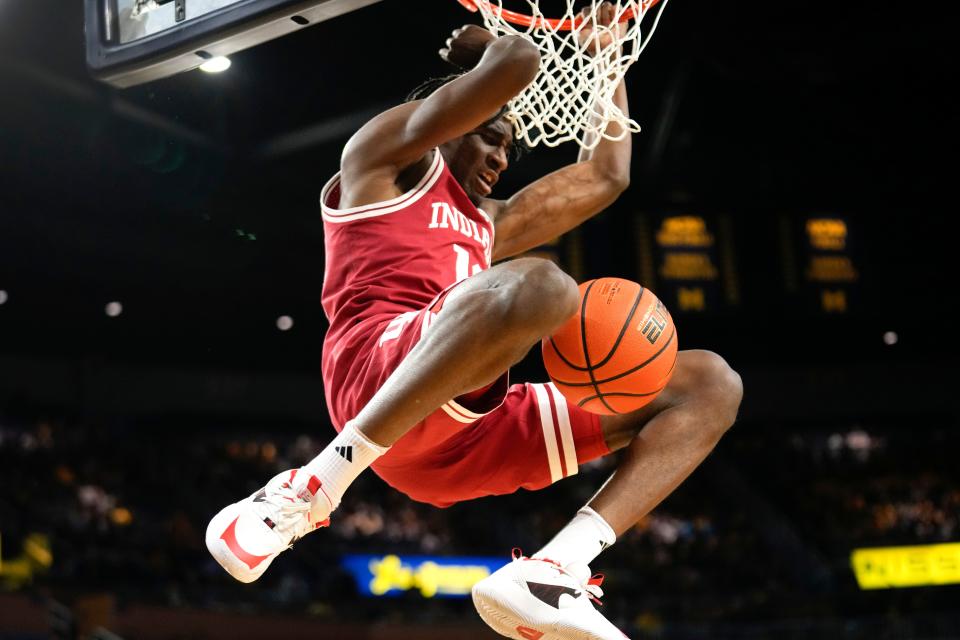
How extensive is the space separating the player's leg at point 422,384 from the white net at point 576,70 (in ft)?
4.37

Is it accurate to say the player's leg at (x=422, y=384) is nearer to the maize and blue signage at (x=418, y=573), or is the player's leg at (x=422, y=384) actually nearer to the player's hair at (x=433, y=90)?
the player's hair at (x=433, y=90)

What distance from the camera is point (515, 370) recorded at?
15.2 metres

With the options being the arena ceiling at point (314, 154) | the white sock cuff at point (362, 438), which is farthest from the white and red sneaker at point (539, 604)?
the arena ceiling at point (314, 154)

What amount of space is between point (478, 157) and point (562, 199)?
520 millimetres

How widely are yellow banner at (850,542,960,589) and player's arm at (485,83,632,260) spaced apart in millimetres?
11128

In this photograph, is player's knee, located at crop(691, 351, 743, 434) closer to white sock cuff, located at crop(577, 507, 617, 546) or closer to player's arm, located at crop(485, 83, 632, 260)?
white sock cuff, located at crop(577, 507, 617, 546)

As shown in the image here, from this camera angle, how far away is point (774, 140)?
45.5 ft

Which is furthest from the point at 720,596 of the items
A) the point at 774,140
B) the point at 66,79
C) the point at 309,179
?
the point at 66,79

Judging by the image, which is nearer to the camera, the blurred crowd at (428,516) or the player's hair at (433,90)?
the player's hair at (433,90)

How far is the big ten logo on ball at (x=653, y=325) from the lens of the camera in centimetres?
273

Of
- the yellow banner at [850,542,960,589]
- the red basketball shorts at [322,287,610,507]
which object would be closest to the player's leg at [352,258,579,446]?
the red basketball shorts at [322,287,610,507]

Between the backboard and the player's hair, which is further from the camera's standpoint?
the player's hair

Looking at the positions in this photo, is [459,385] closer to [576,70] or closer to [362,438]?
[362,438]

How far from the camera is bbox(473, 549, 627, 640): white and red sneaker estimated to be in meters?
2.53
